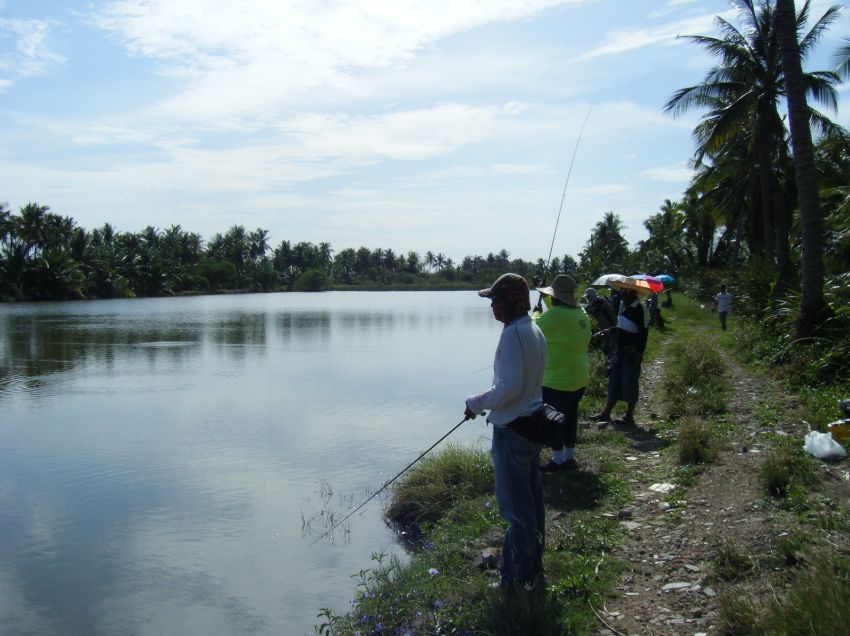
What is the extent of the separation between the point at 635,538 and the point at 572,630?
149 centimetres

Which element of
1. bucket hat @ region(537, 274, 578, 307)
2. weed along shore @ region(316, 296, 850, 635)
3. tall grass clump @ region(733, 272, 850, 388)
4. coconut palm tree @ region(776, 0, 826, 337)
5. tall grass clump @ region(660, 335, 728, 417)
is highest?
coconut palm tree @ region(776, 0, 826, 337)

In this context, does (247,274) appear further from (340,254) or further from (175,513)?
(175,513)

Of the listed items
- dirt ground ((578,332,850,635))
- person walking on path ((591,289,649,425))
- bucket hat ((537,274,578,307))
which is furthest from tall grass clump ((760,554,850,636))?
person walking on path ((591,289,649,425))

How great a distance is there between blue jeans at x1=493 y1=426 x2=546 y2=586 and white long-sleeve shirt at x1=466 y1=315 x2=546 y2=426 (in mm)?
146

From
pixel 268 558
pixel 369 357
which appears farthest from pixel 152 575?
pixel 369 357

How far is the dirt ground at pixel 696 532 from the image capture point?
4.09 m

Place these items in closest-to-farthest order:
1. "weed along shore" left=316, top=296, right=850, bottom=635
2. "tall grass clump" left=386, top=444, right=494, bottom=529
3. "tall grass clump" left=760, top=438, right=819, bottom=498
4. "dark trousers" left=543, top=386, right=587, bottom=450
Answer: "weed along shore" left=316, top=296, right=850, bottom=635 → "tall grass clump" left=760, top=438, right=819, bottom=498 → "dark trousers" left=543, top=386, right=587, bottom=450 → "tall grass clump" left=386, top=444, right=494, bottom=529

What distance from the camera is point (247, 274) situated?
119500 mm

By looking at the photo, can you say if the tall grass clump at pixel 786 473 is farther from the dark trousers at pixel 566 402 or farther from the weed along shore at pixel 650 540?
the dark trousers at pixel 566 402

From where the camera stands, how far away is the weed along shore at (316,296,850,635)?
397 centimetres

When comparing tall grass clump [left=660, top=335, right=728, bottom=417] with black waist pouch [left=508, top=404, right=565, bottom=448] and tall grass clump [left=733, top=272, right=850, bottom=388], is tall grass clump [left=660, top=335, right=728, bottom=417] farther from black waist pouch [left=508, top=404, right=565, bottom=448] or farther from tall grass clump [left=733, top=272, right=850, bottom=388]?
black waist pouch [left=508, top=404, right=565, bottom=448]

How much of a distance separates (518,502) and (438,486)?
12.9 ft

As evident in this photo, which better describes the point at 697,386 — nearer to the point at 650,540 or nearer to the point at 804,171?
the point at 804,171

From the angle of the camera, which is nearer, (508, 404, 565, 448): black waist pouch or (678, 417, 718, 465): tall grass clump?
(508, 404, 565, 448): black waist pouch
